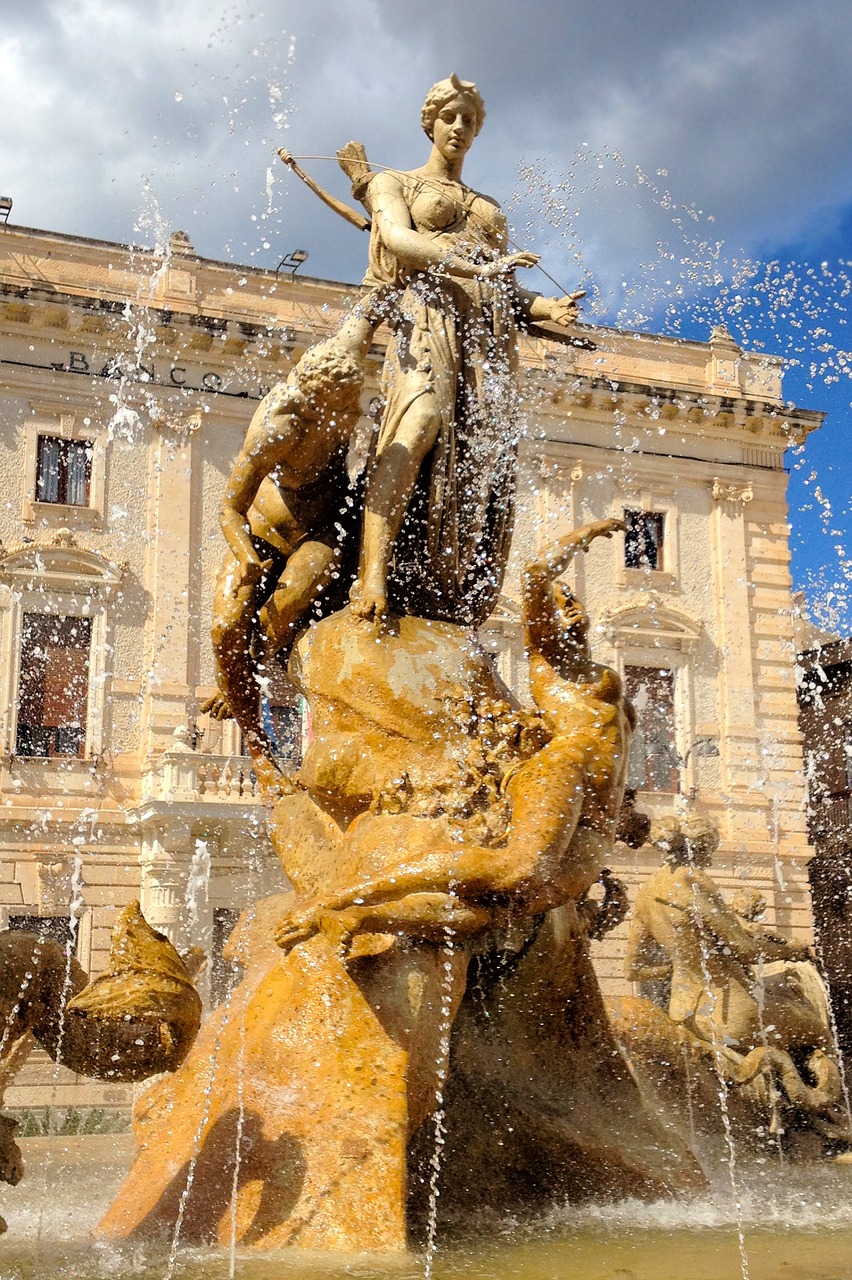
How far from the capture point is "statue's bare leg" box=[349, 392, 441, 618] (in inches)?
218

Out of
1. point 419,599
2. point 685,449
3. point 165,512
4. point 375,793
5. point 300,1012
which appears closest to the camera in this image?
point 300,1012

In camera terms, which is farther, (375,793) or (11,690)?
(11,690)

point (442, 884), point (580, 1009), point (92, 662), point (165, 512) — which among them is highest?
point (165, 512)

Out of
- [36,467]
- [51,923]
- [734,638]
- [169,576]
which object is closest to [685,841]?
[51,923]

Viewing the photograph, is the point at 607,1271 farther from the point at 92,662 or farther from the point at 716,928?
the point at 92,662

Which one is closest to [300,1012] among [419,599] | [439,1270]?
[439,1270]

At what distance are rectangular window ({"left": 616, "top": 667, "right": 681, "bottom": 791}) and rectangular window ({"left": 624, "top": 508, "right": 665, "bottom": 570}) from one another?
1872 millimetres

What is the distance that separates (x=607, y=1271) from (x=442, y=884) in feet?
3.65

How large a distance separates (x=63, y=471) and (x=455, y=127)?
17336 mm

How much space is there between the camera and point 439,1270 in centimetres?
394

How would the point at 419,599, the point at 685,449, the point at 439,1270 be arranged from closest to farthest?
the point at 439,1270 < the point at 419,599 < the point at 685,449

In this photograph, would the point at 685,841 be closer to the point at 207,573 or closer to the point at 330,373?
the point at 330,373

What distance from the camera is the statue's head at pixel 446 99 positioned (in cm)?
606

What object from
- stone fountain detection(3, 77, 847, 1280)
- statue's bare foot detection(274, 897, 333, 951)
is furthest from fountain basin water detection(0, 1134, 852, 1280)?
statue's bare foot detection(274, 897, 333, 951)
